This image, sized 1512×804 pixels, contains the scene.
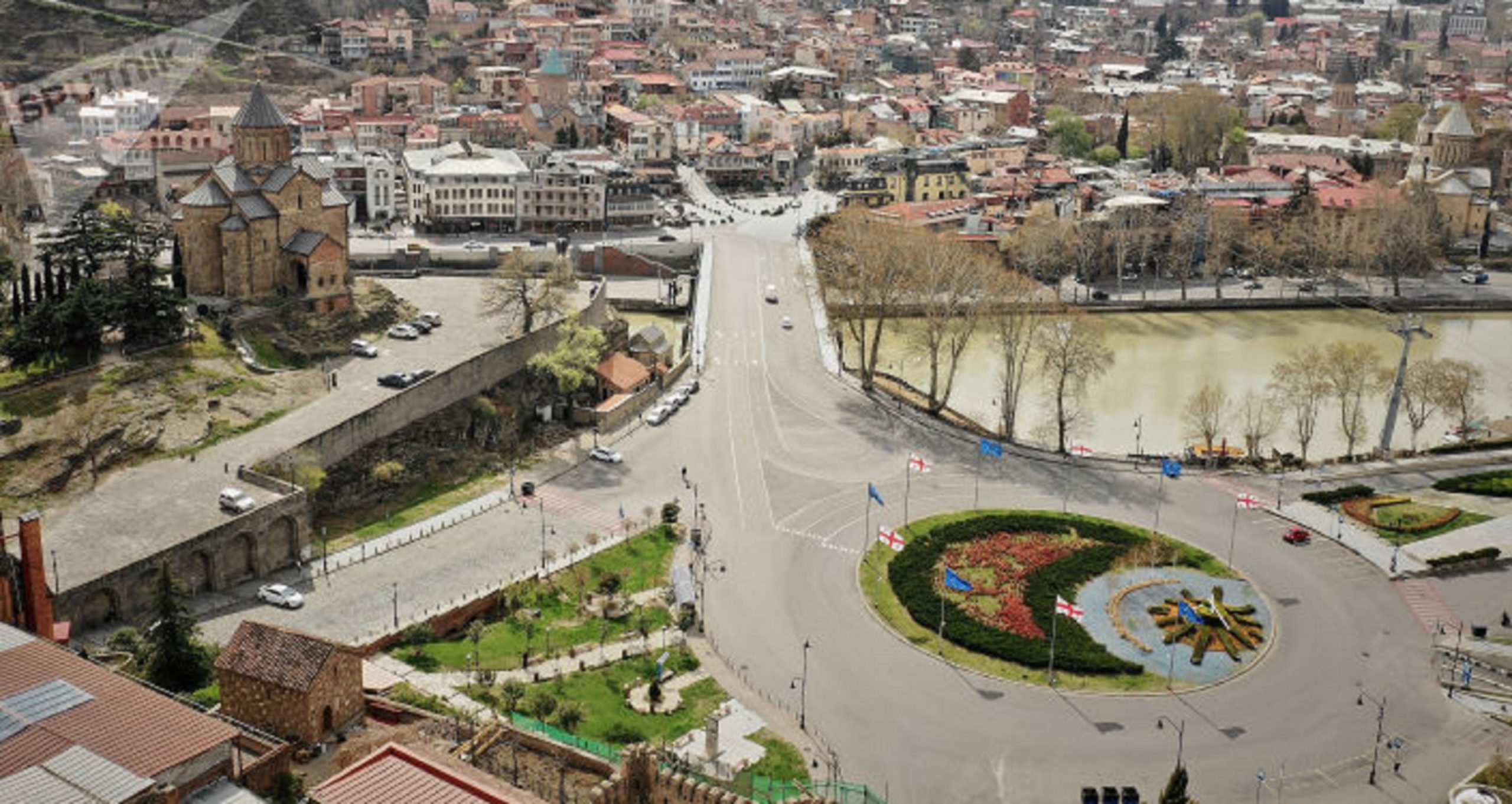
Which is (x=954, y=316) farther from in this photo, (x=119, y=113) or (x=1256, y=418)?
(x=119, y=113)

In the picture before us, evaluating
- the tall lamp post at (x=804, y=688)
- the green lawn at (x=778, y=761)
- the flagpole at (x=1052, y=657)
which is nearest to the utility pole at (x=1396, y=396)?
the flagpole at (x=1052, y=657)

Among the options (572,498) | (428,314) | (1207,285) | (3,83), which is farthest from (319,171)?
(1207,285)

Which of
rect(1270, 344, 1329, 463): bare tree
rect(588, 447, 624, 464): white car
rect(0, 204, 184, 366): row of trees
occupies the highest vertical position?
rect(0, 204, 184, 366): row of trees

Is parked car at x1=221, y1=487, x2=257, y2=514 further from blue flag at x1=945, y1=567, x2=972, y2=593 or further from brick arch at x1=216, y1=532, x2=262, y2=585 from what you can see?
blue flag at x1=945, y1=567, x2=972, y2=593

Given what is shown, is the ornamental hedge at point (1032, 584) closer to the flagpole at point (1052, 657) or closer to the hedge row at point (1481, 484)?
the flagpole at point (1052, 657)

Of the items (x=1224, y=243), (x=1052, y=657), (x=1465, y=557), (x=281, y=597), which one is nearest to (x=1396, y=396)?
(x=1465, y=557)

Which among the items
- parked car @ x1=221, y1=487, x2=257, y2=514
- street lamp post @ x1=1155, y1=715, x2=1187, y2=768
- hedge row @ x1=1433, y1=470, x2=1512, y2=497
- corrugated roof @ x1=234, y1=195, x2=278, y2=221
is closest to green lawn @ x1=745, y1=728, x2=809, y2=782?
street lamp post @ x1=1155, y1=715, x2=1187, y2=768
